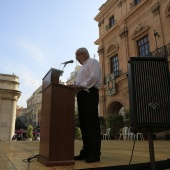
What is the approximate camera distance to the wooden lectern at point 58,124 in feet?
6.56

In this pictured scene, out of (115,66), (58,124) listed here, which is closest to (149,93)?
(58,124)

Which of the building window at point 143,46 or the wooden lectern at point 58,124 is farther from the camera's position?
the building window at point 143,46

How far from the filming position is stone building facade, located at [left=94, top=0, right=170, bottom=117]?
44.4 ft

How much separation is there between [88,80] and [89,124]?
482 millimetres

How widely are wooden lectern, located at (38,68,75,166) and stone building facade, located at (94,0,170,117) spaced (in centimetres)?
1134

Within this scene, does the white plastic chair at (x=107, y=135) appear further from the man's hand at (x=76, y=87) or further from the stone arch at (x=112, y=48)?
the man's hand at (x=76, y=87)

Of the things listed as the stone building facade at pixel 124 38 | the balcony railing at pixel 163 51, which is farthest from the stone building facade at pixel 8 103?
the balcony railing at pixel 163 51

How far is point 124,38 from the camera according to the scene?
16906 millimetres

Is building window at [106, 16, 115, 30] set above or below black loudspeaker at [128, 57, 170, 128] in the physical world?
above

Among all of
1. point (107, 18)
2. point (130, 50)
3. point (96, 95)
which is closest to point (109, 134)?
point (130, 50)

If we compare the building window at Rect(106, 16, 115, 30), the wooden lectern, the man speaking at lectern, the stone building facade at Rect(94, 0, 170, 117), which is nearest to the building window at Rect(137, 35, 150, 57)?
the stone building facade at Rect(94, 0, 170, 117)

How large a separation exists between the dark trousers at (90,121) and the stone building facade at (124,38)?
11037 mm

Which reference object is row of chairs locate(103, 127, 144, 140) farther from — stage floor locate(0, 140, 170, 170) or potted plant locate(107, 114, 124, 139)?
stage floor locate(0, 140, 170, 170)

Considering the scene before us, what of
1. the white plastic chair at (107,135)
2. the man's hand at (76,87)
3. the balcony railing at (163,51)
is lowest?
the white plastic chair at (107,135)
